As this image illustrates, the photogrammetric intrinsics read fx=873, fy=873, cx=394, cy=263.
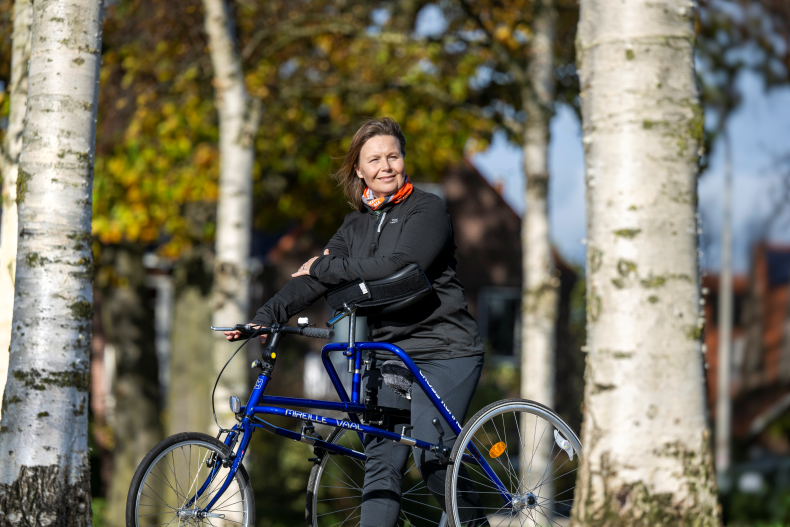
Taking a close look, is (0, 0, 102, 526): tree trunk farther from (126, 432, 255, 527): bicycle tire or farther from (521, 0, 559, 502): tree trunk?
(521, 0, 559, 502): tree trunk

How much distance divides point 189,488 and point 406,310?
3.54ft

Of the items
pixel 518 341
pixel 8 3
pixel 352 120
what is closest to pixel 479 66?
pixel 352 120

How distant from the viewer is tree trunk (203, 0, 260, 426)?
756 cm

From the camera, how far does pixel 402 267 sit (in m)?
3.34

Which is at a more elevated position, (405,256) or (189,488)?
(405,256)

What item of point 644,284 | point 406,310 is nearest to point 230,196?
point 406,310

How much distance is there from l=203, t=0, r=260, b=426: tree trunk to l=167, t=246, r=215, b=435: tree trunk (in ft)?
12.5

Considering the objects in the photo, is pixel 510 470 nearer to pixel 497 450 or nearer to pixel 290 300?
pixel 497 450

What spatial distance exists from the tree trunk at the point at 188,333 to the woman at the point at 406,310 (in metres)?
8.11

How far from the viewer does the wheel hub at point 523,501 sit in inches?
143

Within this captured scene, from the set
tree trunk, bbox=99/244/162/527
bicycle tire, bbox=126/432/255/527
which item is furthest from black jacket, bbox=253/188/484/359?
tree trunk, bbox=99/244/162/527

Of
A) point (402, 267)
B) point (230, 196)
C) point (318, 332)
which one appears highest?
point (230, 196)

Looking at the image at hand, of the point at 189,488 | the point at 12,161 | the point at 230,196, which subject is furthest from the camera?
the point at 230,196

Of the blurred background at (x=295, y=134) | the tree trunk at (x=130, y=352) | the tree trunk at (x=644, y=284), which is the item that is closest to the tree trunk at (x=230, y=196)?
the blurred background at (x=295, y=134)
